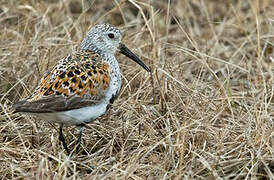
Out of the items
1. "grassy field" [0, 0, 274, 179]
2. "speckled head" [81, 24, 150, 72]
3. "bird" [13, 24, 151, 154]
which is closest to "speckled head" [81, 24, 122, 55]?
"speckled head" [81, 24, 150, 72]

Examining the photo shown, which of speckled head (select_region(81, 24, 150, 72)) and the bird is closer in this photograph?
the bird

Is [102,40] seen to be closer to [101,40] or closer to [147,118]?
[101,40]

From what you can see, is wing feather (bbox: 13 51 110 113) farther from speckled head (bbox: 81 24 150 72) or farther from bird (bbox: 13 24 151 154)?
speckled head (bbox: 81 24 150 72)

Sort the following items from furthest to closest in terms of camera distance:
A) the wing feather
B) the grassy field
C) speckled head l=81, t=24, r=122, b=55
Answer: speckled head l=81, t=24, r=122, b=55 → the grassy field → the wing feather

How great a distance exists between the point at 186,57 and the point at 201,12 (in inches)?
70.9

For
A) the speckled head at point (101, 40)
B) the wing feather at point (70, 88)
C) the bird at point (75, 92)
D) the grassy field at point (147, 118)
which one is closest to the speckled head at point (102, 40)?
the speckled head at point (101, 40)

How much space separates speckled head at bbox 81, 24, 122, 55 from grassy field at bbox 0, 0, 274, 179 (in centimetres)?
45

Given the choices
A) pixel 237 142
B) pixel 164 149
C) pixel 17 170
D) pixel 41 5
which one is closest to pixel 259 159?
pixel 237 142

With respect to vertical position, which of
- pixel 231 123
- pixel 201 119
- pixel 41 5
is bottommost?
pixel 231 123

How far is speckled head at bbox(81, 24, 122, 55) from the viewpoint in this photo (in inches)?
187

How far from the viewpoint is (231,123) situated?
512 cm

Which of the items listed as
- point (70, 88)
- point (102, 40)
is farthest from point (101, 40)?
point (70, 88)

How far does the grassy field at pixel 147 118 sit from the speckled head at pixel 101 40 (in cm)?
45

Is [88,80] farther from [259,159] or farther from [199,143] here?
[259,159]
